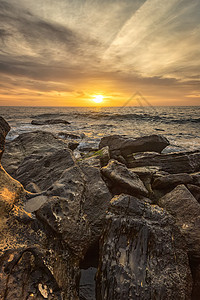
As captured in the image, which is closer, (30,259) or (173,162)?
(30,259)

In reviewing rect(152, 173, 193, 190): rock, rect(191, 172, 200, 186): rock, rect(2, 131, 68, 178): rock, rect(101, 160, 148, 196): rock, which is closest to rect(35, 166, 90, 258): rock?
rect(101, 160, 148, 196): rock

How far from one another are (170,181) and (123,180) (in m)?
2.05

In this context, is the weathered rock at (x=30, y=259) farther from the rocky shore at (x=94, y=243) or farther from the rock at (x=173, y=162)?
the rock at (x=173, y=162)

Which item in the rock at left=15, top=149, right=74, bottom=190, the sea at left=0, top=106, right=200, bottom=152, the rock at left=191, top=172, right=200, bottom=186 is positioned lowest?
the sea at left=0, top=106, right=200, bottom=152

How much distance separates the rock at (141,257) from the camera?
94.7 inches

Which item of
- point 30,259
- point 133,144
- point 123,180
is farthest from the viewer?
point 133,144

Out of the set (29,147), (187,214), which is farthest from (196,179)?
(29,147)

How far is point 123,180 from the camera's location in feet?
15.2

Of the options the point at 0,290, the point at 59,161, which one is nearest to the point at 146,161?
the point at 59,161

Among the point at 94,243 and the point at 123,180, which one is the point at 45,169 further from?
the point at 94,243

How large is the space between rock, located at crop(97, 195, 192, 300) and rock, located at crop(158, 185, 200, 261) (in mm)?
531

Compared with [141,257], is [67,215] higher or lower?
higher

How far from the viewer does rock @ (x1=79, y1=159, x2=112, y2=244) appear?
3703mm

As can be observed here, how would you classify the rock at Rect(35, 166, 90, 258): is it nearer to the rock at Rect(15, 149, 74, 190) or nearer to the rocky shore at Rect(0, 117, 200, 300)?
the rocky shore at Rect(0, 117, 200, 300)
